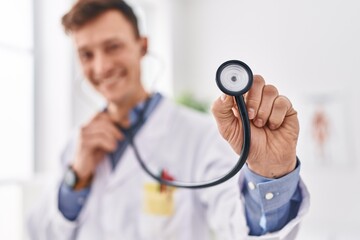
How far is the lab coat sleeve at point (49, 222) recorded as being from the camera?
0.69 meters

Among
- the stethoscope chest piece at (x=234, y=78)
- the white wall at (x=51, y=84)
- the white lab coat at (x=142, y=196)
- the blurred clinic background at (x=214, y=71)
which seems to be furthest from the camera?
the white wall at (x=51, y=84)

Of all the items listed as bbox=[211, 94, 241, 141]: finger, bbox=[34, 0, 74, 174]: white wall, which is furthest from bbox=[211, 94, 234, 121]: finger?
bbox=[34, 0, 74, 174]: white wall

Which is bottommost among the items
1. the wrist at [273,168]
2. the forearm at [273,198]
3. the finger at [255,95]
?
the forearm at [273,198]

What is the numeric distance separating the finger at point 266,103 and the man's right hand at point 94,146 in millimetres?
483

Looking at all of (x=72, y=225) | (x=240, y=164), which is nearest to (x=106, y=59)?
(x=72, y=225)

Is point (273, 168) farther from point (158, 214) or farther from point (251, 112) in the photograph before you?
point (158, 214)

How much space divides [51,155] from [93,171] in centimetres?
34

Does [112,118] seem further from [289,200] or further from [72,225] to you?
[289,200]

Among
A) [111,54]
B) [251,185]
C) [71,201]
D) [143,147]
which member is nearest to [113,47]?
[111,54]

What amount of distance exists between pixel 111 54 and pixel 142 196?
0.86 feet

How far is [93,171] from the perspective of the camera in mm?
712

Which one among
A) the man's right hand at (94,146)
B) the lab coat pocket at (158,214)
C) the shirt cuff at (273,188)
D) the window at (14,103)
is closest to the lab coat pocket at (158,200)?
the lab coat pocket at (158,214)

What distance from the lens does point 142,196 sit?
0.66 metres

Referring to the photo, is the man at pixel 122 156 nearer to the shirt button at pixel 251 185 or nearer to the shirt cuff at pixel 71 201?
the shirt cuff at pixel 71 201
